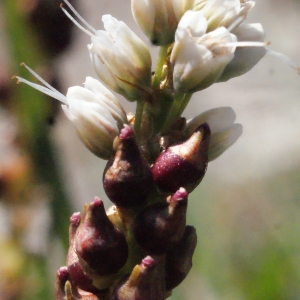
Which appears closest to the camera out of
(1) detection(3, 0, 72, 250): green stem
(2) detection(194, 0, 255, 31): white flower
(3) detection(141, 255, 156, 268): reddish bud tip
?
(3) detection(141, 255, 156, 268): reddish bud tip

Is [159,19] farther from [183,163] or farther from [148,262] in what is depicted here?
[148,262]

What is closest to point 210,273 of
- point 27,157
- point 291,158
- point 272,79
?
point 27,157

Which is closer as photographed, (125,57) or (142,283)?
(142,283)

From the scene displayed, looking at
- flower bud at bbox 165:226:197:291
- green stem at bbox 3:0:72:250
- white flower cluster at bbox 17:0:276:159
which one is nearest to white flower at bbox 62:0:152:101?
white flower cluster at bbox 17:0:276:159

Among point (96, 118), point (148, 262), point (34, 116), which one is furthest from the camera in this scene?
point (34, 116)

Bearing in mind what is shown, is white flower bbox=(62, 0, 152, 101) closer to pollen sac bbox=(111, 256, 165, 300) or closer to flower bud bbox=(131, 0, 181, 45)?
flower bud bbox=(131, 0, 181, 45)

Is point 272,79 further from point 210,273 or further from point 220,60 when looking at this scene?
point 220,60

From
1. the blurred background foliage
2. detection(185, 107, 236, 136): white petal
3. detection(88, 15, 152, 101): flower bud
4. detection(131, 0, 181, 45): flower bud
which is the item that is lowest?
the blurred background foliage

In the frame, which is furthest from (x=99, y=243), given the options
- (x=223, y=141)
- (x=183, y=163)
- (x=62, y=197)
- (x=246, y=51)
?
(x=62, y=197)
